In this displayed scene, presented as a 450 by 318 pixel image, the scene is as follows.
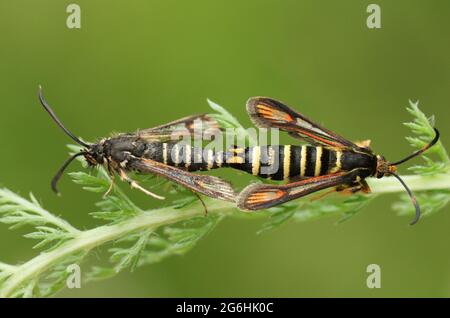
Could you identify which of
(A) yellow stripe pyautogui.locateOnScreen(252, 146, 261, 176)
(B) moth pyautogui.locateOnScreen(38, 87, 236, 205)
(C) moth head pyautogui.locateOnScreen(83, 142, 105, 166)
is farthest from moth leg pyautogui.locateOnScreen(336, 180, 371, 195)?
(C) moth head pyautogui.locateOnScreen(83, 142, 105, 166)

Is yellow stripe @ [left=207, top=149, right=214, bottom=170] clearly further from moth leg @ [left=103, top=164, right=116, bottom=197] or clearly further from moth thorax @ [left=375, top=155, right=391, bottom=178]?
moth thorax @ [left=375, top=155, right=391, bottom=178]

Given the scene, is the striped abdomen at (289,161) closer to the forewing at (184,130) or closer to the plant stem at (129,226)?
the plant stem at (129,226)

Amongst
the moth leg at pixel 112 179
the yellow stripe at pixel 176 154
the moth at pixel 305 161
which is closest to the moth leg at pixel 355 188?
the moth at pixel 305 161

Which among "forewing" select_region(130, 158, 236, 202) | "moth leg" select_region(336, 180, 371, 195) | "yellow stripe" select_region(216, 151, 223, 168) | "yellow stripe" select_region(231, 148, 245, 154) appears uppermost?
"yellow stripe" select_region(231, 148, 245, 154)

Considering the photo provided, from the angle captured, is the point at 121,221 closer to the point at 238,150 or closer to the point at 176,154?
the point at 176,154

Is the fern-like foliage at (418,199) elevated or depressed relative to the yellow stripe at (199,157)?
depressed

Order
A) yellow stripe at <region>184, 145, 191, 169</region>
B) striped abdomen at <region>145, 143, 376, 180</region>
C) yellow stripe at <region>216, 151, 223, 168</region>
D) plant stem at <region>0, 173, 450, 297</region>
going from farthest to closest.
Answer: yellow stripe at <region>184, 145, 191, 169</region>, yellow stripe at <region>216, 151, 223, 168</region>, striped abdomen at <region>145, 143, 376, 180</region>, plant stem at <region>0, 173, 450, 297</region>
